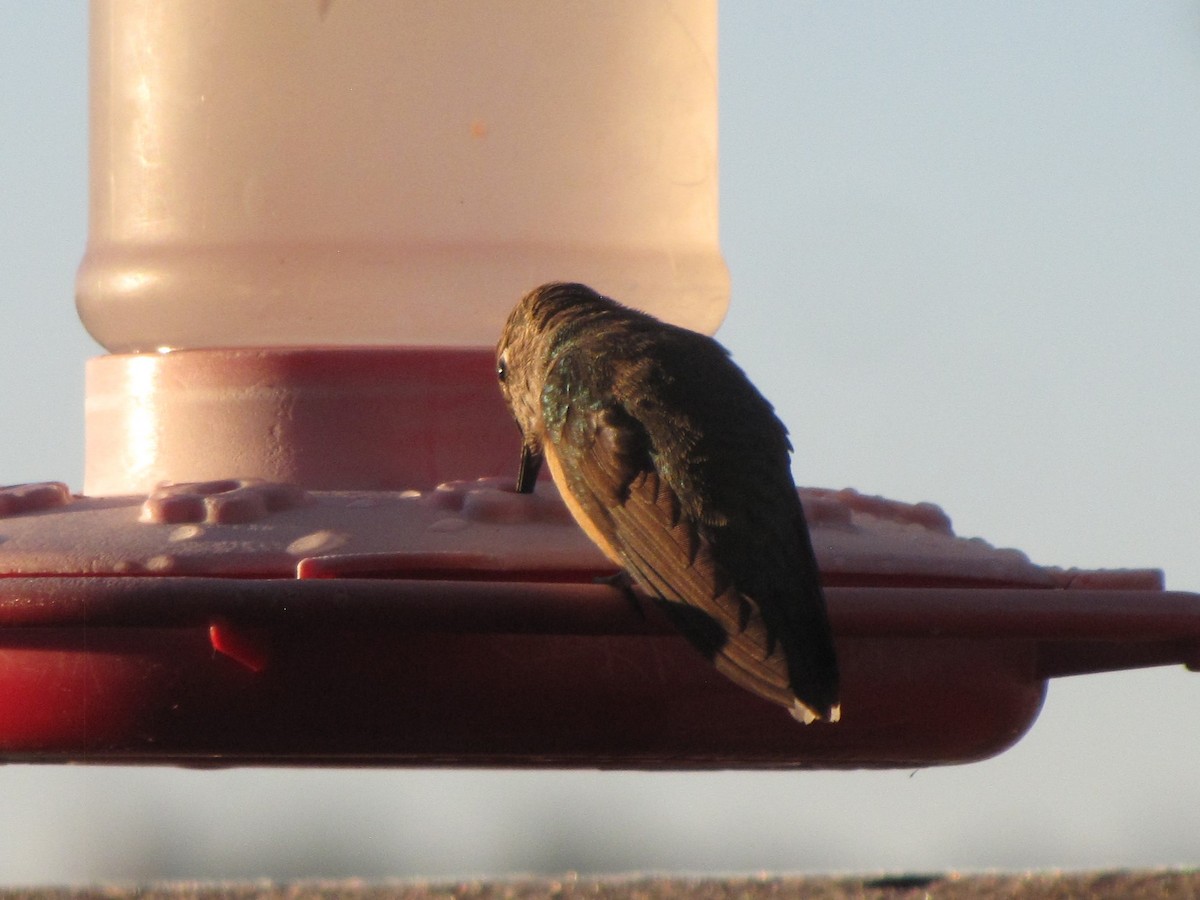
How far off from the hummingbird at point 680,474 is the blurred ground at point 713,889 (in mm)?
673

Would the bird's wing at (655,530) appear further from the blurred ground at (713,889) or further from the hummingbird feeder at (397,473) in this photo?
the blurred ground at (713,889)

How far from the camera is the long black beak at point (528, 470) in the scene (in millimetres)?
2875

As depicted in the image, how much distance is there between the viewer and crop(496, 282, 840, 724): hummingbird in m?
2.47

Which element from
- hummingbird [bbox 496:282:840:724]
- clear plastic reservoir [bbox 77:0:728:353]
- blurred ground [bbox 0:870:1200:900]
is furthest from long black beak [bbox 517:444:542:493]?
blurred ground [bbox 0:870:1200:900]

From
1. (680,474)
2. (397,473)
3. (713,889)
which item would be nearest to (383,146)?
(397,473)

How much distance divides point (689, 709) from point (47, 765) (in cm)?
91

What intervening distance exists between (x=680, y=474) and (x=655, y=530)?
0.71ft

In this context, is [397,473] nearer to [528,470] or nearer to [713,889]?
[528,470]

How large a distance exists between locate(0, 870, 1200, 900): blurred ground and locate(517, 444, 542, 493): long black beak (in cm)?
72

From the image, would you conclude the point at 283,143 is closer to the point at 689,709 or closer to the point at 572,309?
the point at 572,309

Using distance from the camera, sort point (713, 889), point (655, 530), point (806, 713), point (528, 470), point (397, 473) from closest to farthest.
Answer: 1. point (806, 713)
2. point (655, 530)
3. point (528, 470)
4. point (397, 473)
5. point (713, 889)

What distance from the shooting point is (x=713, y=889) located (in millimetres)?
3283

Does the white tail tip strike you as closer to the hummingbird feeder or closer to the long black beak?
the hummingbird feeder

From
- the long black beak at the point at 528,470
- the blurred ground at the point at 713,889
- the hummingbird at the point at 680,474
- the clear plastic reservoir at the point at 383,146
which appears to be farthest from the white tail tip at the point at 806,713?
the clear plastic reservoir at the point at 383,146
